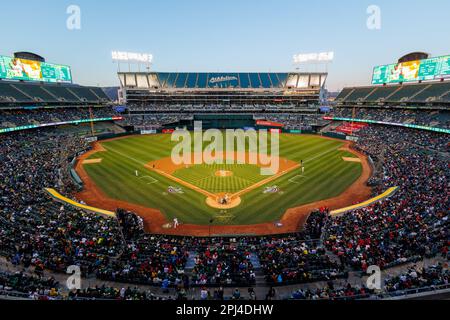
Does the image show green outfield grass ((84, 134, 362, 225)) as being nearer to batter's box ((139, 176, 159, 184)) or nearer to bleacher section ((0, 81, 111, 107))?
batter's box ((139, 176, 159, 184))

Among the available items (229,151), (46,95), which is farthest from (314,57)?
(46,95)

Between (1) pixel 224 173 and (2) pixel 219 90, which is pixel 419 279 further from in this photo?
(2) pixel 219 90

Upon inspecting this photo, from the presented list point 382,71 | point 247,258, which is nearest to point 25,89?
point 247,258

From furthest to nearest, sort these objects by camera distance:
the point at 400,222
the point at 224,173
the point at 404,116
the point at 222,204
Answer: the point at 404,116 < the point at 224,173 < the point at 222,204 < the point at 400,222

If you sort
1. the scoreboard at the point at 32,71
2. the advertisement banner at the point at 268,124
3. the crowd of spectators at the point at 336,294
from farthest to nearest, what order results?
the advertisement banner at the point at 268,124, the scoreboard at the point at 32,71, the crowd of spectators at the point at 336,294

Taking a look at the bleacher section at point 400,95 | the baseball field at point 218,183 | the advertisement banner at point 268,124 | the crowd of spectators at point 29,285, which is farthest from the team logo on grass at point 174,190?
the bleacher section at point 400,95

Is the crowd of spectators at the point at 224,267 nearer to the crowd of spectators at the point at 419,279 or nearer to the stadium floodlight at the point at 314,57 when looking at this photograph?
the crowd of spectators at the point at 419,279
